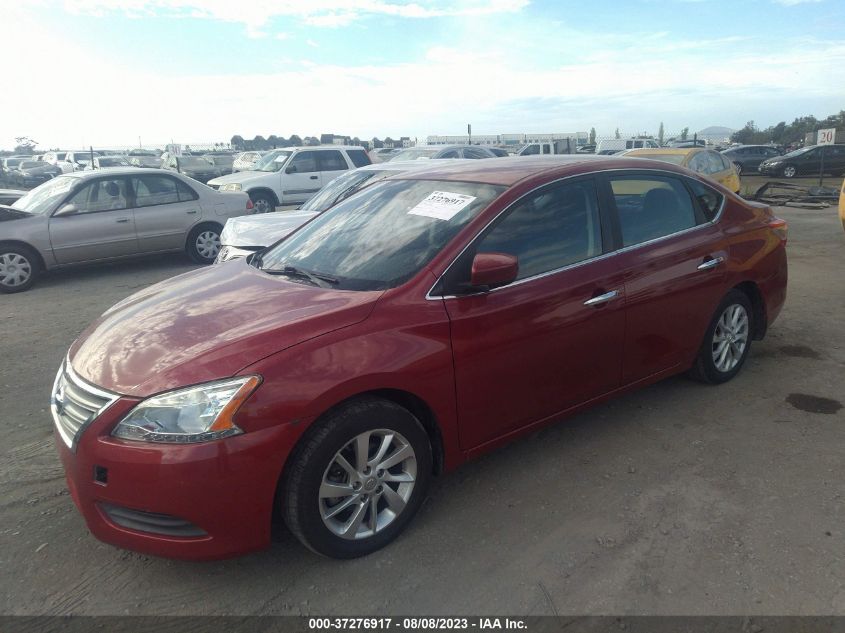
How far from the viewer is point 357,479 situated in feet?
9.23

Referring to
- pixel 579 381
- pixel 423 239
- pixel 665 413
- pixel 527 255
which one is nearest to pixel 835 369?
pixel 665 413

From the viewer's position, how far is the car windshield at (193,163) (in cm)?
2686

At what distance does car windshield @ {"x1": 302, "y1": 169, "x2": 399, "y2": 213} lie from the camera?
26.0ft

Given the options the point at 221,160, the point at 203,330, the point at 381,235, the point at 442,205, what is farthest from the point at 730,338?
the point at 221,160

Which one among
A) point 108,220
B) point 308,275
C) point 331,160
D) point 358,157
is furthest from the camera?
point 358,157

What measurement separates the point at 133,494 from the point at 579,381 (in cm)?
229

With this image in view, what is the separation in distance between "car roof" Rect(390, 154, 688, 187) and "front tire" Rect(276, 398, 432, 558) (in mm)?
1512

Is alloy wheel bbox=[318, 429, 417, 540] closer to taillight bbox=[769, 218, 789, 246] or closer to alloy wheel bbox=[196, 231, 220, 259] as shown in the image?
taillight bbox=[769, 218, 789, 246]

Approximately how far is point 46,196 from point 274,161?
7.72 meters

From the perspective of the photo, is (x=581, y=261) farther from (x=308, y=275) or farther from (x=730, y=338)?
(x=730, y=338)

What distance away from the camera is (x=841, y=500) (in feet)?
10.5

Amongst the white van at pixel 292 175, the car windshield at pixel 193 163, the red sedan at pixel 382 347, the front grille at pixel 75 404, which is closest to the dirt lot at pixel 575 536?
the red sedan at pixel 382 347

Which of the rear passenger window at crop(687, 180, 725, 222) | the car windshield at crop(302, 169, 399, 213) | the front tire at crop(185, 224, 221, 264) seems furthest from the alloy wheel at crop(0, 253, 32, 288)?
the rear passenger window at crop(687, 180, 725, 222)

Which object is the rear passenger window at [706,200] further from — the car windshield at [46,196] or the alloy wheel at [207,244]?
the car windshield at [46,196]
